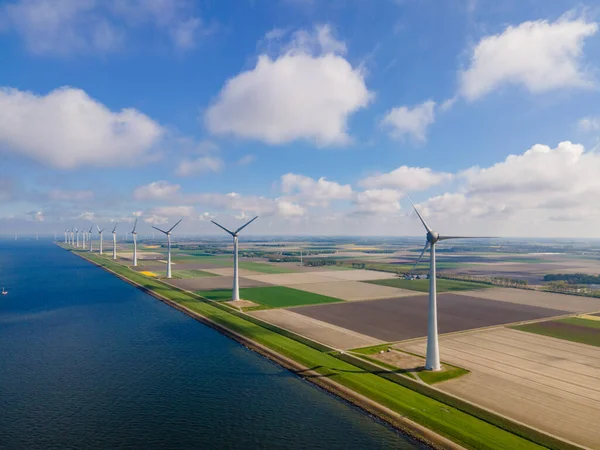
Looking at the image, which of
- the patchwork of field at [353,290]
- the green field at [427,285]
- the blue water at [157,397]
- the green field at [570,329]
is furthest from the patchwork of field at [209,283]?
the green field at [570,329]

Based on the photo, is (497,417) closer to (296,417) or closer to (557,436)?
(557,436)

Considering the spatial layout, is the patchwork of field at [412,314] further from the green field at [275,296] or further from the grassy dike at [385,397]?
the grassy dike at [385,397]

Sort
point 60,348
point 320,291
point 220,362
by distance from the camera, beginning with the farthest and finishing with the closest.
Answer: point 320,291 → point 60,348 → point 220,362

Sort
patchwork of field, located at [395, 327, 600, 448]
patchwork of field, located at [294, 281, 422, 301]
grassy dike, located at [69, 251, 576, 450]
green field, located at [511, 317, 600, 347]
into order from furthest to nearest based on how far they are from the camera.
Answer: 1. patchwork of field, located at [294, 281, 422, 301]
2. green field, located at [511, 317, 600, 347]
3. patchwork of field, located at [395, 327, 600, 448]
4. grassy dike, located at [69, 251, 576, 450]

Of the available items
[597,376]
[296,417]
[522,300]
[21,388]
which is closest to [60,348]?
[21,388]

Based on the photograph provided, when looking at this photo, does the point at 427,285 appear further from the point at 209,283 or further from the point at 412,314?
the point at 209,283

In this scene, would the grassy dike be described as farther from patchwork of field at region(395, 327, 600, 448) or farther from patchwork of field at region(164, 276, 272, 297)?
patchwork of field at region(164, 276, 272, 297)

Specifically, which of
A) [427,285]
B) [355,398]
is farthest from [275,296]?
[355,398]

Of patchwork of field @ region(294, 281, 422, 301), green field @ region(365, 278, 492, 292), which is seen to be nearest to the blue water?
patchwork of field @ region(294, 281, 422, 301)
